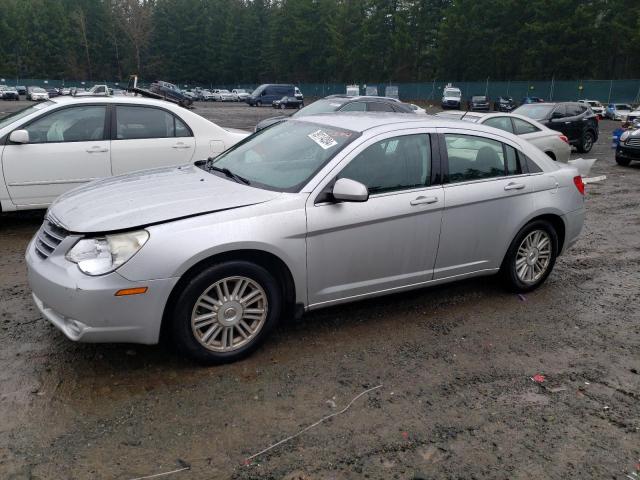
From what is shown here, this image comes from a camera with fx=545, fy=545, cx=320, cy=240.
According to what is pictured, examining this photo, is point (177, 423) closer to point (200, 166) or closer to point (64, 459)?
point (64, 459)

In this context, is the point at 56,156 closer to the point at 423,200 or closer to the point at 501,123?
the point at 423,200

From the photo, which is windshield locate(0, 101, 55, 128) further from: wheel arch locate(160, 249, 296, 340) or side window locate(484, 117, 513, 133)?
side window locate(484, 117, 513, 133)

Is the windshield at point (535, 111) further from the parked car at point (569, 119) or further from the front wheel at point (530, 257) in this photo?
the front wheel at point (530, 257)

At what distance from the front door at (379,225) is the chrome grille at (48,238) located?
1629mm

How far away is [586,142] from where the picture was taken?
57.2 ft

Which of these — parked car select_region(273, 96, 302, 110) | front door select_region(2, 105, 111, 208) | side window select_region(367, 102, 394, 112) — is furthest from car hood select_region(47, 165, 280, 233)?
parked car select_region(273, 96, 302, 110)

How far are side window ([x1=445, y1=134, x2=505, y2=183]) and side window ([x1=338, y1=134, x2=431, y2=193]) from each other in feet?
0.82

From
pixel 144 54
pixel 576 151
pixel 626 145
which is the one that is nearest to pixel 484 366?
pixel 626 145

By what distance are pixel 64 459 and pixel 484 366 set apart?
8.76 ft

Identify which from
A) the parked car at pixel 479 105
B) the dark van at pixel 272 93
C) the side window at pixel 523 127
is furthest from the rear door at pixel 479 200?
the dark van at pixel 272 93

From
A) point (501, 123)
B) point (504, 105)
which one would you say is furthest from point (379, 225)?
point (504, 105)

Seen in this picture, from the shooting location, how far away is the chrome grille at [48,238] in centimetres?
352

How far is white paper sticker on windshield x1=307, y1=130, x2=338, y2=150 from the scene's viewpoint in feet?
13.8

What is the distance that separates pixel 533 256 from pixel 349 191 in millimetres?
2335
